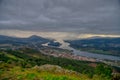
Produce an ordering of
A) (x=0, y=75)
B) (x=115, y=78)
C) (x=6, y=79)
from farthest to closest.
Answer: (x=115, y=78), (x=0, y=75), (x=6, y=79)

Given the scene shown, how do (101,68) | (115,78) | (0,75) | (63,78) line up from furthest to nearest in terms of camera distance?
(101,68) < (115,78) < (0,75) < (63,78)

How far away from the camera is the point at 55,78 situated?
59.8 feet

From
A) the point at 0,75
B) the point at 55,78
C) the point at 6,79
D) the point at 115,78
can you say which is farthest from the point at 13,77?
the point at 115,78

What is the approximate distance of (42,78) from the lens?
1878 cm

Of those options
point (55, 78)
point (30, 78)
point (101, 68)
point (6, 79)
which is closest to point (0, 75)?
point (6, 79)

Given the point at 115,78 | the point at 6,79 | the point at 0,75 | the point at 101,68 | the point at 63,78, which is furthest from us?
the point at 101,68

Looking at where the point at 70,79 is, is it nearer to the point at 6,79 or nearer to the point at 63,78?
the point at 63,78

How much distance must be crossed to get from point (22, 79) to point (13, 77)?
1.21 metres

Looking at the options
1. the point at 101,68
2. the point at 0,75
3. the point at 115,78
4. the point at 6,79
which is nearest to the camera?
the point at 6,79

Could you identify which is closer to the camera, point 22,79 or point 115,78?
point 22,79

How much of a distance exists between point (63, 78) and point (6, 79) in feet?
16.5

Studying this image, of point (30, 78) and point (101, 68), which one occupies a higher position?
point (30, 78)

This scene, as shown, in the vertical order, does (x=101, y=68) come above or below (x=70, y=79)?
below

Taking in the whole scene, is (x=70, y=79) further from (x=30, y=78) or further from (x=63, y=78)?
(x=30, y=78)
